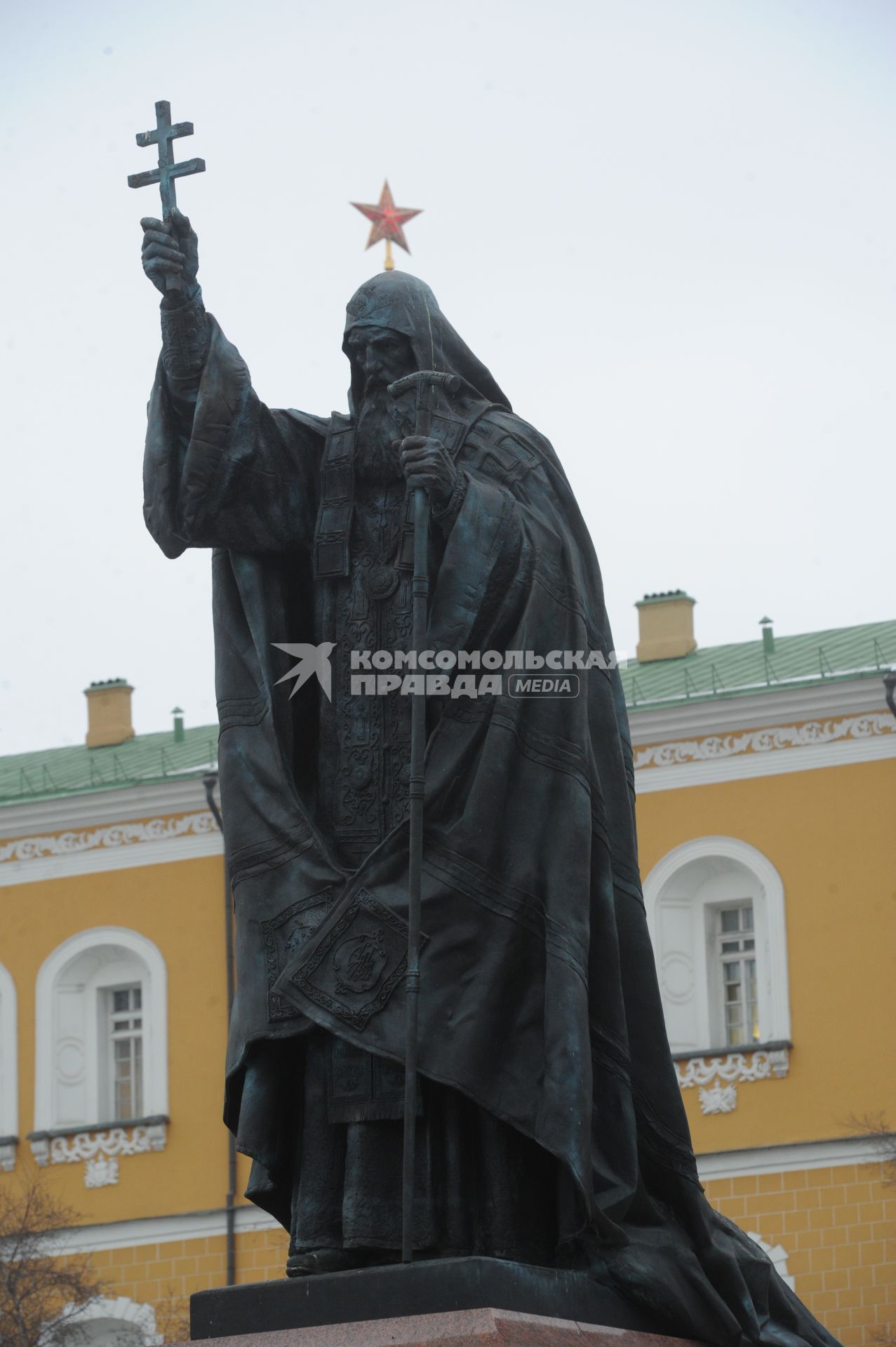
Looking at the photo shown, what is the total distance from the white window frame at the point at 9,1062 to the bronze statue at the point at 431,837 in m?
25.5

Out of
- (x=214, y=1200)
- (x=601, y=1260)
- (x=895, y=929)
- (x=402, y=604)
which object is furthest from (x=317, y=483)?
(x=214, y=1200)

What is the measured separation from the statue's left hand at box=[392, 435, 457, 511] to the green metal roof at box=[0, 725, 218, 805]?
983 inches

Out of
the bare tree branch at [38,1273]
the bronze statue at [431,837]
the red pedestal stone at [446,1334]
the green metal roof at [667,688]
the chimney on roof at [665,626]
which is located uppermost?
the chimney on roof at [665,626]

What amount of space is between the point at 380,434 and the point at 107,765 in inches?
Answer: 1077

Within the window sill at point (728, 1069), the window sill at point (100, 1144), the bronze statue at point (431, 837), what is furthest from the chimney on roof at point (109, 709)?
the bronze statue at point (431, 837)

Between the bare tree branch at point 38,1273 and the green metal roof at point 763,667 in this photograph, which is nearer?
the bare tree branch at point 38,1273

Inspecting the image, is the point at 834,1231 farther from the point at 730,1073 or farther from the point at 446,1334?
the point at 446,1334

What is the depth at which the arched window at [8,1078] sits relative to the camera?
3161 centimetres

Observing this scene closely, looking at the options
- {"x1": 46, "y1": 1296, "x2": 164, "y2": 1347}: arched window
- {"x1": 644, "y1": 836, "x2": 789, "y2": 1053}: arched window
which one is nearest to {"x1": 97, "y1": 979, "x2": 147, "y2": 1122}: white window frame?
{"x1": 46, "y1": 1296, "x2": 164, "y2": 1347}: arched window

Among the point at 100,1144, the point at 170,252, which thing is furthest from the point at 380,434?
the point at 100,1144

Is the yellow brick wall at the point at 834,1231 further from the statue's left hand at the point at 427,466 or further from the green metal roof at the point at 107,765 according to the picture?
the statue's left hand at the point at 427,466

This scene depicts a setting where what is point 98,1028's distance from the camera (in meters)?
31.7

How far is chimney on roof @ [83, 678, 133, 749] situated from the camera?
116 ft

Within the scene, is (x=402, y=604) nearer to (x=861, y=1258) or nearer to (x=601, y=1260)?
(x=601, y=1260)
